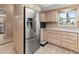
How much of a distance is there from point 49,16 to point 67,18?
0.32 meters

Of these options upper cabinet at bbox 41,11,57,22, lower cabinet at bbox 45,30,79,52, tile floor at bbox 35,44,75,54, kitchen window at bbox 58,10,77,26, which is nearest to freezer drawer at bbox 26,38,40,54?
tile floor at bbox 35,44,75,54

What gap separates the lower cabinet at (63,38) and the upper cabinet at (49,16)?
21 centimetres

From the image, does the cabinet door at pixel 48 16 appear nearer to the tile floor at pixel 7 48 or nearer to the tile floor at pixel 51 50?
the tile floor at pixel 51 50

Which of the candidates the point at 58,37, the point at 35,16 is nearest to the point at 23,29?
the point at 35,16

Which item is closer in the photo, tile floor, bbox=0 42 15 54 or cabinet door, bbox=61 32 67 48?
tile floor, bbox=0 42 15 54

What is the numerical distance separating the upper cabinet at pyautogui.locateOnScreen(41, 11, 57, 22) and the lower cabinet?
21 cm

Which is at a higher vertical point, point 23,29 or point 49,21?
point 49,21

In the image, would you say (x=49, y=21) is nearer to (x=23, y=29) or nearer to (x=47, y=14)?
(x=47, y=14)

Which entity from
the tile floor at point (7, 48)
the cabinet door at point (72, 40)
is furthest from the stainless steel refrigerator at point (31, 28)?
the cabinet door at point (72, 40)

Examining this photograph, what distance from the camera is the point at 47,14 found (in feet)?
5.61

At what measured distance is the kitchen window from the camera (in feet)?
5.22

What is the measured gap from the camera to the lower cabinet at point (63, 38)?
1.57 meters

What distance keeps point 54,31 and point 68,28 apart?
9.7 inches

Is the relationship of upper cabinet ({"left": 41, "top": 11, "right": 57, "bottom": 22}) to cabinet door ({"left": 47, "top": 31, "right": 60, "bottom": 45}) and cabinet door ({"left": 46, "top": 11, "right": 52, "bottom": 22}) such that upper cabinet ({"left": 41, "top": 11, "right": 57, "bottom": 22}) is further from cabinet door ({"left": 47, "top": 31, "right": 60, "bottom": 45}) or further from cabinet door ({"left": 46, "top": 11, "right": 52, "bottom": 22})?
cabinet door ({"left": 47, "top": 31, "right": 60, "bottom": 45})
